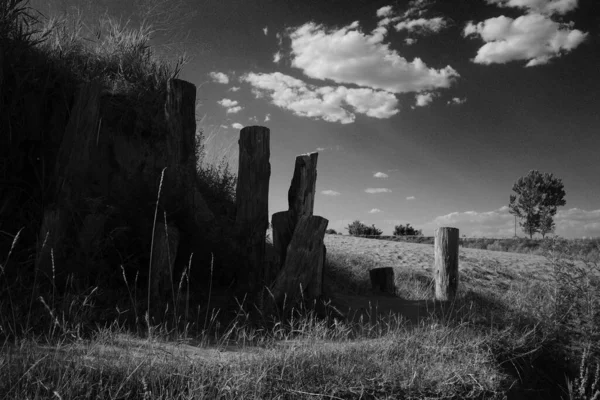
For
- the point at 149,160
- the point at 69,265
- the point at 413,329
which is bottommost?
the point at 413,329

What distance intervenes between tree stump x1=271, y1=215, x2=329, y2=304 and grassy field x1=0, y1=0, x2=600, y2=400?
0.83 ft

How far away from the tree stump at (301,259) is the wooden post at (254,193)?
634mm

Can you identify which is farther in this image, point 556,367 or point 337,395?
point 556,367

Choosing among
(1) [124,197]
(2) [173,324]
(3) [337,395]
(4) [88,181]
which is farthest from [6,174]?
(3) [337,395]

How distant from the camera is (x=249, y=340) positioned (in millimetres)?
4234

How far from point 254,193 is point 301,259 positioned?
1.17 metres

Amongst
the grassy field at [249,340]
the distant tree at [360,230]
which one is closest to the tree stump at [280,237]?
the grassy field at [249,340]

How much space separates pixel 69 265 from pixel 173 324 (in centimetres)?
144

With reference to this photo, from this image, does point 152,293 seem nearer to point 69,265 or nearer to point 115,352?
point 69,265

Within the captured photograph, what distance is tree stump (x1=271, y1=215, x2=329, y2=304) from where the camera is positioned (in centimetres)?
557

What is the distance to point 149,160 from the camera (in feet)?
23.1

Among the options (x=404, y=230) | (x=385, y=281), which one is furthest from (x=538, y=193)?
(x=385, y=281)

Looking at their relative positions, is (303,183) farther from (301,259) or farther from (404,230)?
(404,230)

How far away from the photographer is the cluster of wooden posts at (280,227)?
5652mm
